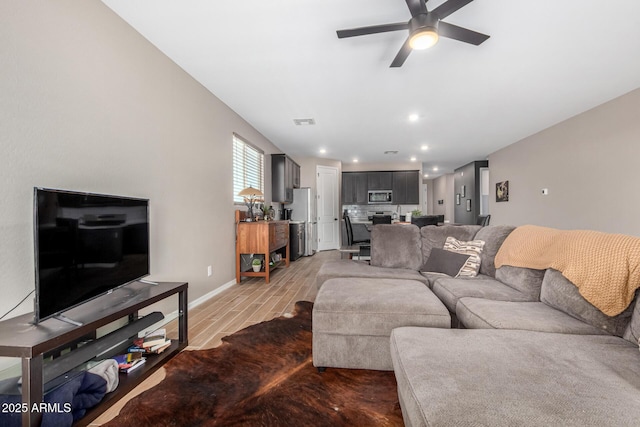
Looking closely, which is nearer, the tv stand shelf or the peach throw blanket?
the tv stand shelf

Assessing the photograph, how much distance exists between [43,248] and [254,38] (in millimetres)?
2056

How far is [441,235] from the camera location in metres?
2.88

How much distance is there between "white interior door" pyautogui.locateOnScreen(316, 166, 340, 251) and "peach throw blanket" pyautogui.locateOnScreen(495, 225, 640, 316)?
218 inches

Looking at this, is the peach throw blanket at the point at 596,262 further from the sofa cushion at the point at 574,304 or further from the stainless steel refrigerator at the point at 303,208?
the stainless steel refrigerator at the point at 303,208

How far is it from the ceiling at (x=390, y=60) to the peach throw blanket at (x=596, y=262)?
168cm

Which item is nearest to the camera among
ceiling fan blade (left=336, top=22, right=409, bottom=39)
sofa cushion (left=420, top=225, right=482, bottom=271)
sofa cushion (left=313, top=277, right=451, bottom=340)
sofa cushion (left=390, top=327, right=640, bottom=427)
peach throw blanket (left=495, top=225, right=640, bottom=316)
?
sofa cushion (left=390, top=327, right=640, bottom=427)

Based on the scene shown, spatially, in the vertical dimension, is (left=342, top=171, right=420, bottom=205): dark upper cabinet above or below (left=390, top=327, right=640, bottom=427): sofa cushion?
above

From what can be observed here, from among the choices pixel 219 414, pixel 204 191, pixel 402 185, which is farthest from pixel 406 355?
pixel 402 185

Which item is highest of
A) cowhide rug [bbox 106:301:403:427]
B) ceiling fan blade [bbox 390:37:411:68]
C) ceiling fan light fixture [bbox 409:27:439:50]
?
ceiling fan blade [bbox 390:37:411:68]

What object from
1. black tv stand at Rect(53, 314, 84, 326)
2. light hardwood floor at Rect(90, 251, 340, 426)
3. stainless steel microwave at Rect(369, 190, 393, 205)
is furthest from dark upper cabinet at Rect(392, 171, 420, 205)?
black tv stand at Rect(53, 314, 84, 326)

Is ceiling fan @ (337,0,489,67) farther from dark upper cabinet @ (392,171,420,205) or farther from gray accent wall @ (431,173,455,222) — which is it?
gray accent wall @ (431,173,455,222)

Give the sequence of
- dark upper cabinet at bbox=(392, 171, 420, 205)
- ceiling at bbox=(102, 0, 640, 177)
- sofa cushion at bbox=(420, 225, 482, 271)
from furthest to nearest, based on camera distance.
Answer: dark upper cabinet at bbox=(392, 171, 420, 205) → sofa cushion at bbox=(420, 225, 482, 271) → ceiling at bbox=(102, 0, 640, 177)

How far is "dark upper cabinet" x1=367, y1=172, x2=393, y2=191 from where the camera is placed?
26.4 ft

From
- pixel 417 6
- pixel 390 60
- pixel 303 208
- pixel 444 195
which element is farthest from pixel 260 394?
pixel 444 195
